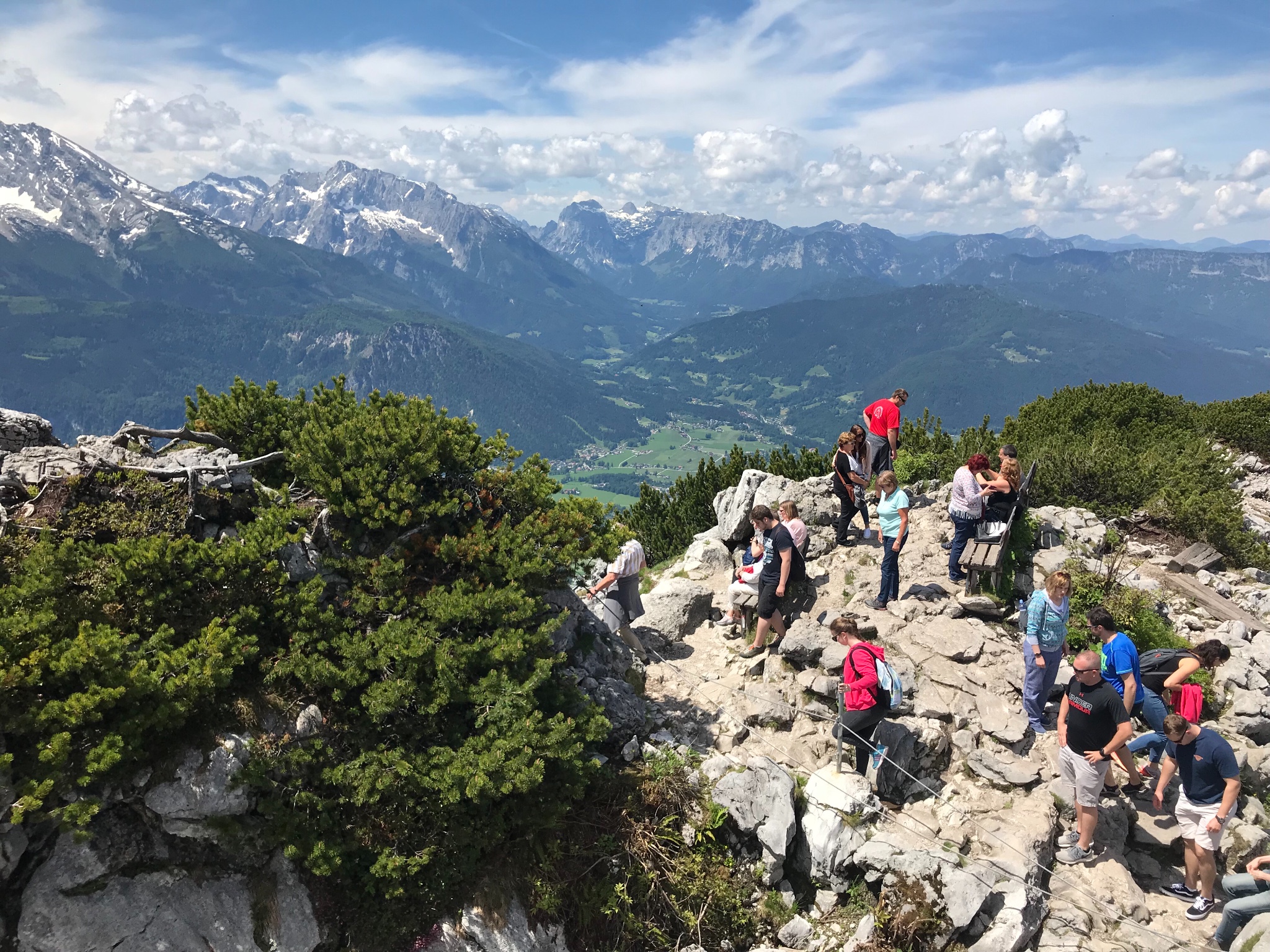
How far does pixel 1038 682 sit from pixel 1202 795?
7.32ft

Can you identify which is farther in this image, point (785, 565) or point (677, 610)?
point (677, 610)

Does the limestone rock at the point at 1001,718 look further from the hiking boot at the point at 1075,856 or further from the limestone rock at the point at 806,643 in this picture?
the limestone rock at the point at 806,643

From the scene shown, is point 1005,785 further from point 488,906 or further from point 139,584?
point 139,584

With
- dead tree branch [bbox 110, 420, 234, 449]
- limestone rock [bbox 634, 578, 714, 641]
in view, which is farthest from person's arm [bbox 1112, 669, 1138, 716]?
dead tree branch [bbox 110, 420, 234, 449]

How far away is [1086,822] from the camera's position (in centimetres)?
803

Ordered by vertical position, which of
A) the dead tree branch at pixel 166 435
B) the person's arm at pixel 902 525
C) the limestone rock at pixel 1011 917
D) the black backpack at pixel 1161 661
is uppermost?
the dead tree branch at pixel 166 435

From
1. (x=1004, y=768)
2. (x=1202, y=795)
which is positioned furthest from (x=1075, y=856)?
(x=1202, y=795)

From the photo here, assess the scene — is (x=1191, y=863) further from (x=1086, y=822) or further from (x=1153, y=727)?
(x=1153, y=727)

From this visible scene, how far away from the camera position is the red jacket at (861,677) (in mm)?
8633

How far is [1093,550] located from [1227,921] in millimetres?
7897

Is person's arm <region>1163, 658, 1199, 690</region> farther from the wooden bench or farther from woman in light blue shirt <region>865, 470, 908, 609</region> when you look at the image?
woman in light blue shirt <region>865, 470, 908, 609</region>

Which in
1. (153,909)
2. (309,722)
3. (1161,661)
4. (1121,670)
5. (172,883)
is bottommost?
(153,909)

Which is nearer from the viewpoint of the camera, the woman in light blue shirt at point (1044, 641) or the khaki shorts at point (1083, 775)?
the khaki shorts at point (1083, 775)

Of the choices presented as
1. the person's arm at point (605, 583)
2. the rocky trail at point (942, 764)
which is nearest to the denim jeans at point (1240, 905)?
the rocky trail at point (942, 764)
